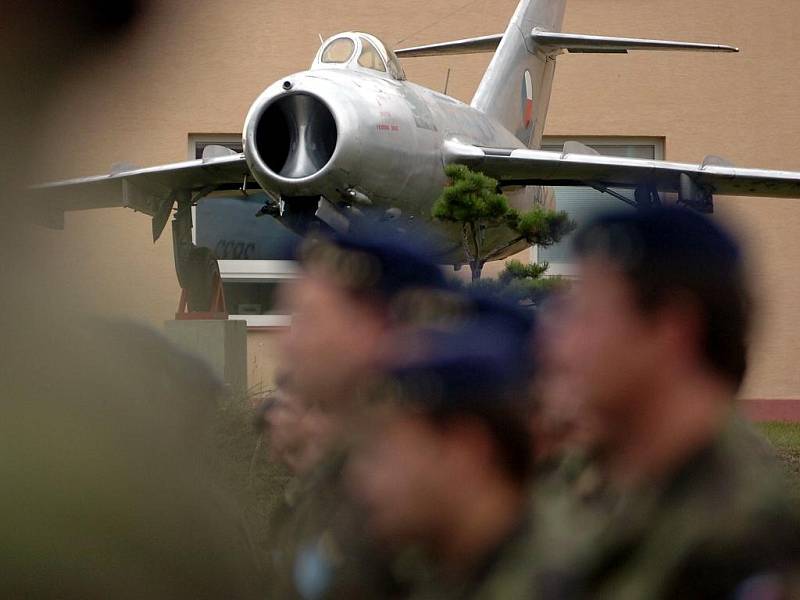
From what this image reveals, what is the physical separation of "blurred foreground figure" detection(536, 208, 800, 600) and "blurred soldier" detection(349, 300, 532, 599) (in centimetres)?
7

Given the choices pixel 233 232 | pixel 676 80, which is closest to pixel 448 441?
pixel 233 232

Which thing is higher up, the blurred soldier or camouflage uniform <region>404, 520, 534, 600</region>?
the blurred soldier

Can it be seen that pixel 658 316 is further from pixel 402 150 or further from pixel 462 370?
pixel 402 150

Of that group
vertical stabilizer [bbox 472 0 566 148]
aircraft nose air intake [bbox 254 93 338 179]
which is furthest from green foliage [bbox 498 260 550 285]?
vertical stabilizer [bbox 472 0 566 148]

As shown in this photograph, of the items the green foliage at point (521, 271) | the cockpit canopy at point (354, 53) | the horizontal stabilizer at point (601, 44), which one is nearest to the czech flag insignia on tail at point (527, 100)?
the horizontal stabilizer at point (601, 44)

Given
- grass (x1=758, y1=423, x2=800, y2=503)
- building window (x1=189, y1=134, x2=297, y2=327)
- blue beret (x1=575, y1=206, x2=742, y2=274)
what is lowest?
grass (x1=758, y1=423, x2=800, y2=503)

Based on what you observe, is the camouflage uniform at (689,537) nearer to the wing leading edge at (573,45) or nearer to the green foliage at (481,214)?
the green foliage at (481,214)

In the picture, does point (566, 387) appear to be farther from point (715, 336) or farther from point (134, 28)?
point (134, 28)

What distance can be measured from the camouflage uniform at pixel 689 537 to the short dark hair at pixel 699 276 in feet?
0.35

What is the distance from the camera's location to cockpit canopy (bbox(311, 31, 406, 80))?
9.90m

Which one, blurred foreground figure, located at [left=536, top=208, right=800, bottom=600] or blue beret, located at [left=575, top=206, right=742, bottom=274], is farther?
blue beret, located at [left=575, top=206, right=742, bottom=274]

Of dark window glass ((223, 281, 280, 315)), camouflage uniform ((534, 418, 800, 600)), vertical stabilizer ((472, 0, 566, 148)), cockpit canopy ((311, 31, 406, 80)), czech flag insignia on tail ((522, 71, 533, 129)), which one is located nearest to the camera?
camouflage uniform ((534, 418, 800, 600))

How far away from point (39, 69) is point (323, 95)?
8446mm

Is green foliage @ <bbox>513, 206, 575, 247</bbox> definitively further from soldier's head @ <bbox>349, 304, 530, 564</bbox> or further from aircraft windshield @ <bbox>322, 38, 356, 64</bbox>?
soldier's head @ <bbox>349, 304, 530, 564</bbox>
